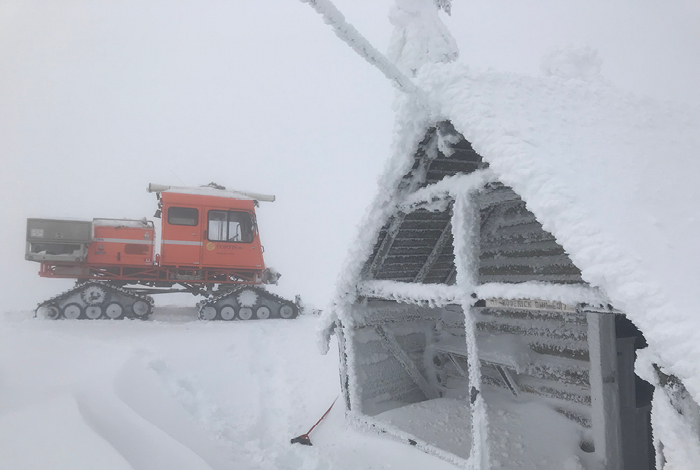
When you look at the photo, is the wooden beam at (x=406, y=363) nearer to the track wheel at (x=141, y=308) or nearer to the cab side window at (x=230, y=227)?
the cab side window at (x=230, y=227)

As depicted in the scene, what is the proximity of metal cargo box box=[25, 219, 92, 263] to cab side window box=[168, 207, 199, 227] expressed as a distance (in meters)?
2.09

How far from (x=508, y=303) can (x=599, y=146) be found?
1534 mm

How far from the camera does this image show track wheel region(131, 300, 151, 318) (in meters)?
11.7

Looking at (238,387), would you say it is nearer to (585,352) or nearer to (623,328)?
(585,352)

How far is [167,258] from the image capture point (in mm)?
12156

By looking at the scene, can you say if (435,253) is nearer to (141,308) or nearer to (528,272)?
(528,272)

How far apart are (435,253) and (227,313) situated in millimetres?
8174

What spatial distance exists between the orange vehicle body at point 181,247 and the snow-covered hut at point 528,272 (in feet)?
24.5

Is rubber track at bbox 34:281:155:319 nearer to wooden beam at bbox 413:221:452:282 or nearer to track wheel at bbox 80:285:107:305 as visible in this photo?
track wheel at bbox 80:285:107:305

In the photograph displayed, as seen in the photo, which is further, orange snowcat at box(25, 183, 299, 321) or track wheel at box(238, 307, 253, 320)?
track wheel at box(238, 307, 253, 320)

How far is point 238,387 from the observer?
7.89 meters

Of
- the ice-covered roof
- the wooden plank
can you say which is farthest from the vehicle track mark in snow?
the wooden plank

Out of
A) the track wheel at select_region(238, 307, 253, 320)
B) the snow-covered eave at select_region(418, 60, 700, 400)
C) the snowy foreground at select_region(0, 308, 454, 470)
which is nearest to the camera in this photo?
the snow-covered eave at select_region(418, 60, 700, 400)

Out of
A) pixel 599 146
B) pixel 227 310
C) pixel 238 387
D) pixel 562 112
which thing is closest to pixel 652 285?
pixel 599 146
